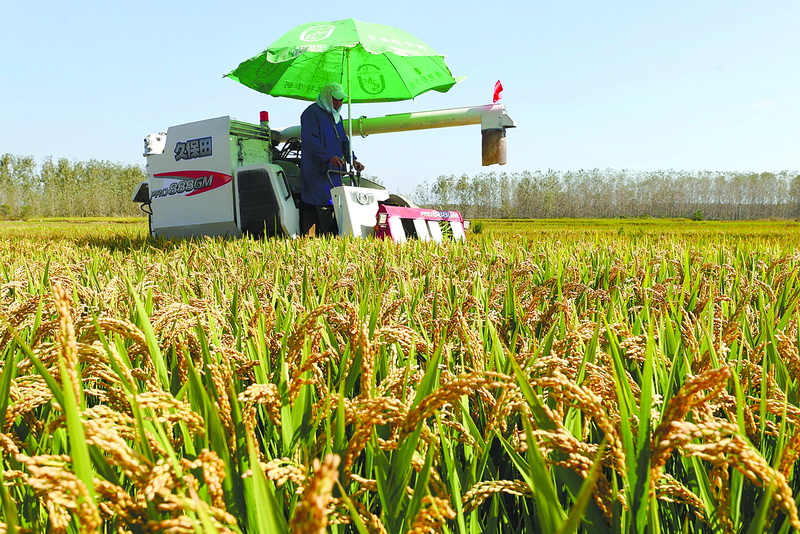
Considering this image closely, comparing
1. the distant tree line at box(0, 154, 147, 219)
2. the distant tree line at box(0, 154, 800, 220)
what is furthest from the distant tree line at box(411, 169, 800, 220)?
the distant tree line at box(0, 154, 147, 219)

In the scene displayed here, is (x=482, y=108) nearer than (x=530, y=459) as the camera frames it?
No

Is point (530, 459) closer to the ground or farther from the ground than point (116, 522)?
farther from the ground

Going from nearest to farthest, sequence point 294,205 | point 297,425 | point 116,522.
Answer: point 116,522 < point 297,425 < point 294,205

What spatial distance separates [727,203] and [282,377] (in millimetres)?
87055

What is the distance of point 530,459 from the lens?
→ 26.0 inches

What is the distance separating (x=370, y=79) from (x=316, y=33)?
1463mm

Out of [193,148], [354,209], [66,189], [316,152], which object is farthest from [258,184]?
[66,189]

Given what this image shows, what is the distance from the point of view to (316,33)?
287 inches

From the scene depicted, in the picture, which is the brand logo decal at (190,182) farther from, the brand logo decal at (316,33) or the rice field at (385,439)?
the rice field at (385,439)

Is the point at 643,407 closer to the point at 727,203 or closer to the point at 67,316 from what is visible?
the point at 67,316

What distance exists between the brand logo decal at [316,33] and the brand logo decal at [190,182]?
212 cm

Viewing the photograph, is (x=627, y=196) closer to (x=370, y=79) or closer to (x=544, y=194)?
(x=544, y=194)

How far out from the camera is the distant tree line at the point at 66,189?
2402 inches

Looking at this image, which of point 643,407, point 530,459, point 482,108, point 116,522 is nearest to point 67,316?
point 116,522
